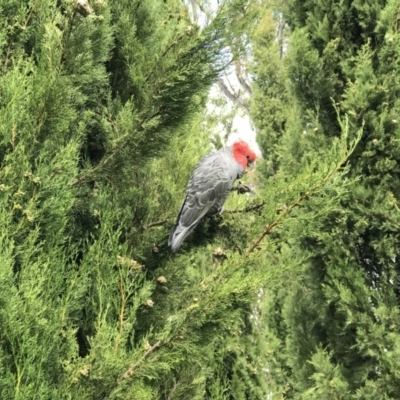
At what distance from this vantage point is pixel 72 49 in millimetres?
1503

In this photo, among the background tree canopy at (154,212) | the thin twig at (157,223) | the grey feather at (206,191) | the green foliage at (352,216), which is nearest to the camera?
the background tree canopy at (154,212)

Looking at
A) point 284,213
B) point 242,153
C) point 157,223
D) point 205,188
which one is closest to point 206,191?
point 205,188

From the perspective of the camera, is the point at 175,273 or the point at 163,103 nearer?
the point at 163,103

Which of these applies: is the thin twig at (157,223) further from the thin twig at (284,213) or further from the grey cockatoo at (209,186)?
the thin twig at (284,213)

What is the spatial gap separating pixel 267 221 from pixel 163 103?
631mm

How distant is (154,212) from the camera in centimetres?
229

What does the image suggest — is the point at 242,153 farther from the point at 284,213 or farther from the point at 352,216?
the point at 352,216

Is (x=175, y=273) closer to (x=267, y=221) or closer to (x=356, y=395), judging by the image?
(x=267, y=221)

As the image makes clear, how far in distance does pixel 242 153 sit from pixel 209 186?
396 millimetres

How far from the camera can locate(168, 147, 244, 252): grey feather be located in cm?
201

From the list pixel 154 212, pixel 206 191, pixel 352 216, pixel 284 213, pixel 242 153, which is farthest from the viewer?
pixel 352 216

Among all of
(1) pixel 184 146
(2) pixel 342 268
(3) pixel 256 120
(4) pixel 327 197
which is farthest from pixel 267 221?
(3) pixel 256 120

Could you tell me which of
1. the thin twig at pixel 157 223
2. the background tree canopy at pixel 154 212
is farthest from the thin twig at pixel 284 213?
the thin twig at pixel 157 223

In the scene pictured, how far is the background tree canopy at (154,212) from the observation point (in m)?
1.44
